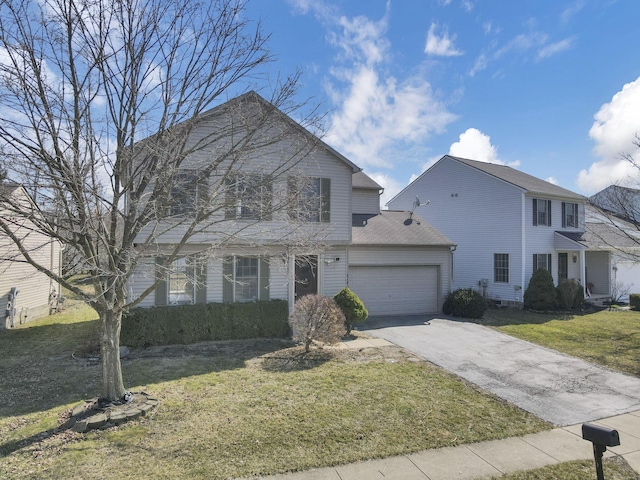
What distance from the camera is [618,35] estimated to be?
10.8 m

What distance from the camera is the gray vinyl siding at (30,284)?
1226cm

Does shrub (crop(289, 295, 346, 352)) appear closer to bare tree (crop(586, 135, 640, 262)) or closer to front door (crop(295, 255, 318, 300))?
front door (crop(295, 255, 318, 300))

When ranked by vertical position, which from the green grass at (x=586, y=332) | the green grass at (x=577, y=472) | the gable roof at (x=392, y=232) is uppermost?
the gable roof at (x=392, y=232)

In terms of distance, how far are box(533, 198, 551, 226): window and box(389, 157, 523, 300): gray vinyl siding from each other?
144 cm

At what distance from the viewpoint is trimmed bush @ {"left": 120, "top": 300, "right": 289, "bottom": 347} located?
9.96 meters

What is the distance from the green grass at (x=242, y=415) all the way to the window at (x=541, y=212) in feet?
44.6

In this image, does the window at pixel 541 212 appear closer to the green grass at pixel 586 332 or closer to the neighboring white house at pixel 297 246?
the green grass at pixel 586 332

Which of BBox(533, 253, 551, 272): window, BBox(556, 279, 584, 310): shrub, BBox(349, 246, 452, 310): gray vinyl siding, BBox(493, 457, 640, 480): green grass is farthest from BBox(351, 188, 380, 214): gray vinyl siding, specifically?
BBox(493, 457, 640, 480): green grass

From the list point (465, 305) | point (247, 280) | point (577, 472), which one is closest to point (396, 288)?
point (465, 305)

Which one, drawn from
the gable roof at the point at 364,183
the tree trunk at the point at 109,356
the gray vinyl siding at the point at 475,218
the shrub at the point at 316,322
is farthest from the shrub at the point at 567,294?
the tree trunk at the point at 109,356

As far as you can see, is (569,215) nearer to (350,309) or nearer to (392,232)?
(392,232)

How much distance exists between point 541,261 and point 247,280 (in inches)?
628

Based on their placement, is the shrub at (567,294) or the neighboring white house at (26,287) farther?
the shrub at (567,294)

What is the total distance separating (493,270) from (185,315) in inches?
618
